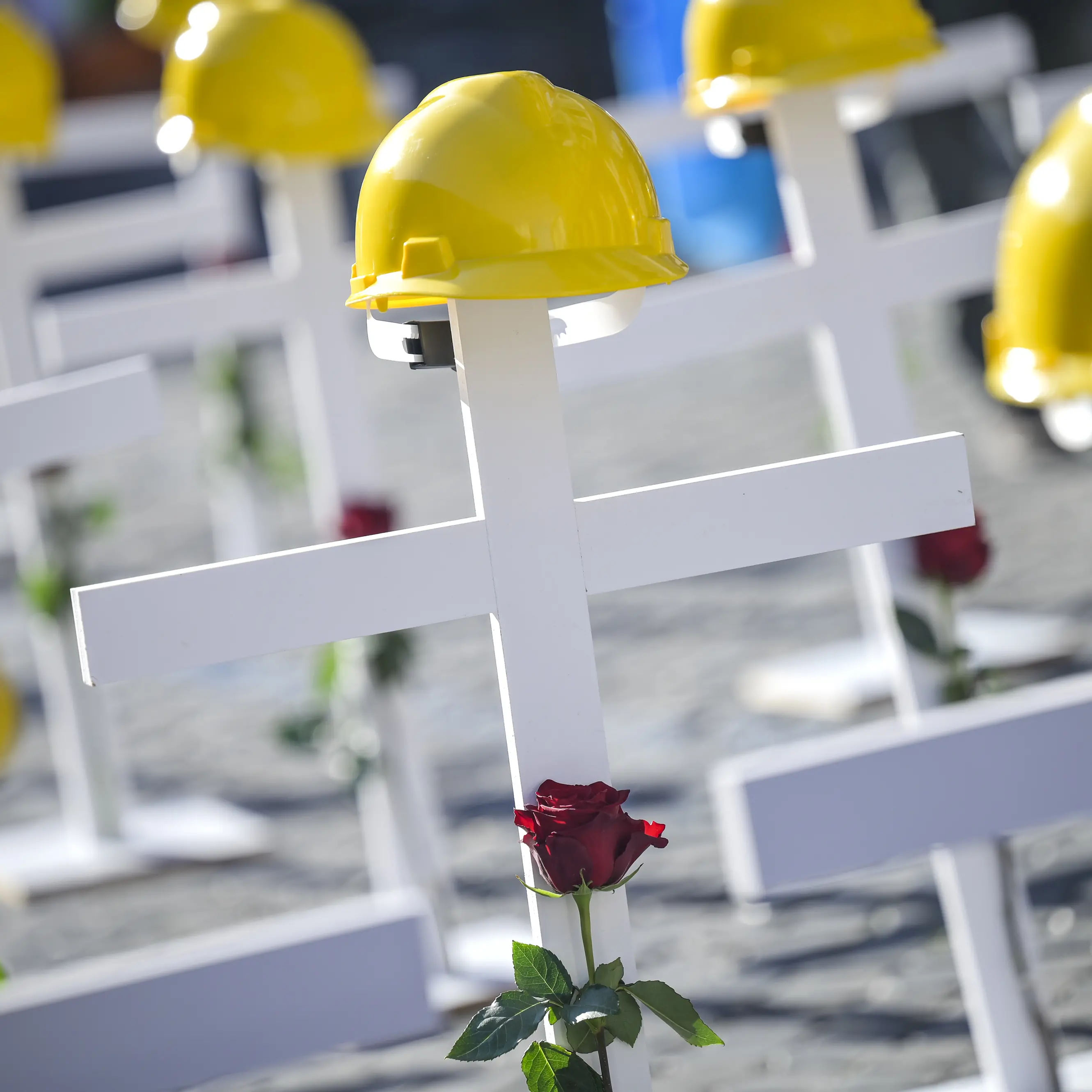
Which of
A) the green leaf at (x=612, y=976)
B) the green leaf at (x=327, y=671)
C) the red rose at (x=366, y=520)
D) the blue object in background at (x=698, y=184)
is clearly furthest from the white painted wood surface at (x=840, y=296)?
the blue object in background at (x=698, y=184)

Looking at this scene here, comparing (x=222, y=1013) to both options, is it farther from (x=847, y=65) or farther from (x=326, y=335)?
(x=326, y=335)

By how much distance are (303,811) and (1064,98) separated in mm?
2398

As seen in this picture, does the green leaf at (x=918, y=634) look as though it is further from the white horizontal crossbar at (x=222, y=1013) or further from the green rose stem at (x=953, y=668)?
the white horizontal crossbar at (x=222, y=1013)

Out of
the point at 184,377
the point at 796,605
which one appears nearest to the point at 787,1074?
the point at 796,605

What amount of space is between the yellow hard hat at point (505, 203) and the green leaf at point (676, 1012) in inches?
24.0

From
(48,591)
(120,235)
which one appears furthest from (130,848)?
(120,235)

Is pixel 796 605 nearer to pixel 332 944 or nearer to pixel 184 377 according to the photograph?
pixel 332 944

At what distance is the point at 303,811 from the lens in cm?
370

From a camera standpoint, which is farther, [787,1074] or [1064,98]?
[1064,98]

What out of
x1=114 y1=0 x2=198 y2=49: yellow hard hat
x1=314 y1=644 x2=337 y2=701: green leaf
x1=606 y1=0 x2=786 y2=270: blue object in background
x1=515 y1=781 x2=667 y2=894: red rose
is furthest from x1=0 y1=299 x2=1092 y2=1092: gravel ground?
x1=606 y1=0 x2=786 y2=270: blue object in background

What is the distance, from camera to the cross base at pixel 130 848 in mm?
3422

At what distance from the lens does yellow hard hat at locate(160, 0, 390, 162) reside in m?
2.67

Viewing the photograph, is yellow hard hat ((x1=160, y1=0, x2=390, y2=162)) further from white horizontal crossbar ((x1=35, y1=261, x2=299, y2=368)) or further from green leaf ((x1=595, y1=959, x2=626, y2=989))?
green leaf ((x1=595, y1=959, x2=626, y2=989))

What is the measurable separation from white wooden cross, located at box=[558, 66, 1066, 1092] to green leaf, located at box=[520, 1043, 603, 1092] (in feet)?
2.98
